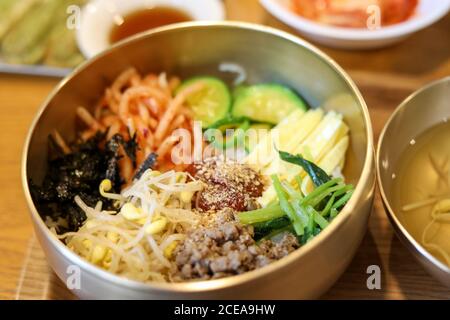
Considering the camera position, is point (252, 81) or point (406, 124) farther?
point (252, 81)

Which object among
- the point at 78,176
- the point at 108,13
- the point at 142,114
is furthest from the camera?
the point at 108,13

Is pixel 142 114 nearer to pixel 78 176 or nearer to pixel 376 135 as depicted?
pixel 78 176

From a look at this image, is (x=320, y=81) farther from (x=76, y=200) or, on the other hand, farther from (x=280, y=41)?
(x=76, y=200)

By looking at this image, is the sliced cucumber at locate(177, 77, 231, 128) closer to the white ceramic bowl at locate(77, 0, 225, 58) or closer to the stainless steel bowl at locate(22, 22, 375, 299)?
the stainless steel bowl at locate(22, 22, 375, 299)

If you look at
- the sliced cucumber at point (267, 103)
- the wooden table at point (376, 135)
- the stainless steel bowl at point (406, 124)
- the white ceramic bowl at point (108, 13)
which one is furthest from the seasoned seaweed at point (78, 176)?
the stainless steel bowl at point (406, 124)

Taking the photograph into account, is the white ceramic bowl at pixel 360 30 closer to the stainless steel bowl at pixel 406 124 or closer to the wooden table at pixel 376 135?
the wooden table at pixel 376 135

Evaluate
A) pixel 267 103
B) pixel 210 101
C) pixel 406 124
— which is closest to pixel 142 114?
pixel 210 101
